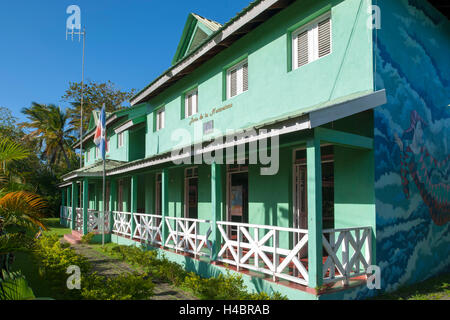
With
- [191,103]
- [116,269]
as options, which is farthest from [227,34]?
[116,269]

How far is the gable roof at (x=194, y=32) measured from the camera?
40.4 feet

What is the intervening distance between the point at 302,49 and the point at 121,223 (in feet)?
31.1

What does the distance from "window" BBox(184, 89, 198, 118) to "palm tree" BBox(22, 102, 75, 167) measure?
27.1 m

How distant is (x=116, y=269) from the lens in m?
8.91

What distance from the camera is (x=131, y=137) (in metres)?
16.9

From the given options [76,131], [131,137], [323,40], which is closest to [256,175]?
[323,40]

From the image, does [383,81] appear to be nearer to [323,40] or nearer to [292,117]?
[323,40]

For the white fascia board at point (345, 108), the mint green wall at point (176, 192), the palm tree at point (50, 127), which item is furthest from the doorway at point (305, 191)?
the palm tree at point (50, 127)

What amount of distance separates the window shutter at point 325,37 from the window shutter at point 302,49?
42 centimetres

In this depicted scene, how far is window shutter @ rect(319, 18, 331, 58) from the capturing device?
731 cm

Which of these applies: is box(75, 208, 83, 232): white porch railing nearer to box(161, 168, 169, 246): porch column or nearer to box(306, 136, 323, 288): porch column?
box(161, 168, 169, 246): porch column

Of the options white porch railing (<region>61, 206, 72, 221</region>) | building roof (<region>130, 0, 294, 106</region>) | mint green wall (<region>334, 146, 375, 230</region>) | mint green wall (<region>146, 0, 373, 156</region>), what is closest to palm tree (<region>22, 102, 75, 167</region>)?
white porch railing (<region>61, 206, 72, 221</region>)

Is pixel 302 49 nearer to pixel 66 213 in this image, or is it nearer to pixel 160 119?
pixel 160 119

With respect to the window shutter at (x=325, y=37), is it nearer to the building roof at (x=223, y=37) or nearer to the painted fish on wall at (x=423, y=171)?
the building roof at (x=223, y=37)
